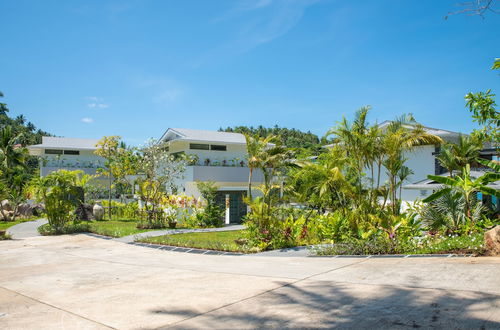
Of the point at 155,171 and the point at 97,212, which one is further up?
the point at 155,171

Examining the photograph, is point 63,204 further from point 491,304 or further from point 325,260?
point 491,304

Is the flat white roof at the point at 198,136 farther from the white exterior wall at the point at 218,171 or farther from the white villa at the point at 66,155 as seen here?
the white villa at the point at 66,155

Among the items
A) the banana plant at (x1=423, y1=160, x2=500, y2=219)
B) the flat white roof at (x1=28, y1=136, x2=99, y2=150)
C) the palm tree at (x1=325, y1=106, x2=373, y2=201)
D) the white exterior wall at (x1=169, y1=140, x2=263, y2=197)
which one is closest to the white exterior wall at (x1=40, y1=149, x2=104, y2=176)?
the flat white roof at (x1=28, y1=136, x2=99, y2=150)

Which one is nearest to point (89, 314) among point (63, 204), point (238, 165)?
point (63, 204)

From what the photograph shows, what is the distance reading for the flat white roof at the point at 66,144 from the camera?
1379 inches

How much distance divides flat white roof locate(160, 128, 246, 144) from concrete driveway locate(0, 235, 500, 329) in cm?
1706

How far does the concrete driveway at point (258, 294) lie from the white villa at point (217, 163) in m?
14.6

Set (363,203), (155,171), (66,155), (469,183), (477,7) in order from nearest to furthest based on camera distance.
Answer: (477,7), (469,183), (363,203), (155,171), (66,155)

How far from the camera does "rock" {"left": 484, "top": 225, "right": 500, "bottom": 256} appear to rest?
8.07 meters

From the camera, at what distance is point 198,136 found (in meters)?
27.6

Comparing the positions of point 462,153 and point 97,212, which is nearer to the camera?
point 462,153

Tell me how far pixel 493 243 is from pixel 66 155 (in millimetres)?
35915

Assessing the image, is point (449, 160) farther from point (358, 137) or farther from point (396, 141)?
point (358, 137)

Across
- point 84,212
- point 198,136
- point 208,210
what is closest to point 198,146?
point 198,136
